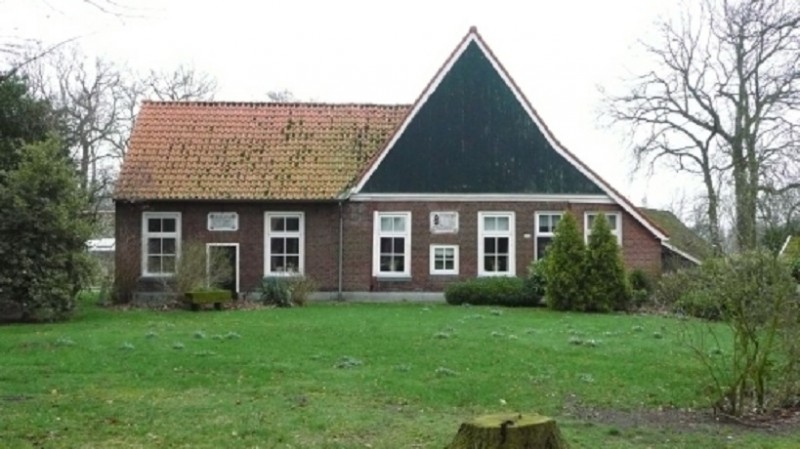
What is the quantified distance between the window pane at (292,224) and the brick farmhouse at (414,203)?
36 millimetres

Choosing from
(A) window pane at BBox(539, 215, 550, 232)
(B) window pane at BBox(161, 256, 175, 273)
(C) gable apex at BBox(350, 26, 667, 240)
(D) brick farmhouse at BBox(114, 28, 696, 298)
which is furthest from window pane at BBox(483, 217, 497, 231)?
(B) window pane at BBox(161, 256, 175, 273)

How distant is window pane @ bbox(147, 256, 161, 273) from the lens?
93.0ft

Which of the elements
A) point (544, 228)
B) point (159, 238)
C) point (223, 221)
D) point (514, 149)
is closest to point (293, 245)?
point (223, 221)

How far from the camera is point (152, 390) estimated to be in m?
11.2

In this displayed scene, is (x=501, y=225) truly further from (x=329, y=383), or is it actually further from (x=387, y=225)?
(x=329, y=383)

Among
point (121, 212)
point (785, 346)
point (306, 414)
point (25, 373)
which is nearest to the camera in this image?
point (306, 414)

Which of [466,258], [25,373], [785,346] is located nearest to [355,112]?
[466,258]

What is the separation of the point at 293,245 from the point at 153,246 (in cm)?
446

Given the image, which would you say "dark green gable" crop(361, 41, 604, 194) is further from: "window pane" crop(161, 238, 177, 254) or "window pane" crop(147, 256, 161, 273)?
"window pane" crop(147, 256, 161, 273)

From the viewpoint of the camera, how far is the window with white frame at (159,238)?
28391 millimetres

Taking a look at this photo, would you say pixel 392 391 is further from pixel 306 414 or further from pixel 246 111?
pixel 246 111

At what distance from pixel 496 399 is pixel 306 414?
2466 mm

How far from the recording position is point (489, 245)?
96.0 ft

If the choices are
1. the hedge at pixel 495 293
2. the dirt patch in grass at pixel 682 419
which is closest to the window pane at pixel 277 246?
the hedge at pixel 495 293
